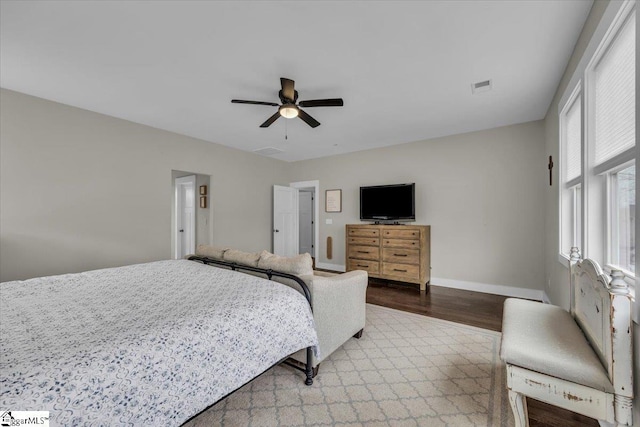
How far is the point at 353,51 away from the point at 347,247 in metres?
3.36

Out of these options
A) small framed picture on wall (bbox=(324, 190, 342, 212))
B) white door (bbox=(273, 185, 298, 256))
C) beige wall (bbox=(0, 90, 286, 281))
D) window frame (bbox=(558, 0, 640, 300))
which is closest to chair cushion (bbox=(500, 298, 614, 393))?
window frame (bbox=(558, 0, 640, 300))

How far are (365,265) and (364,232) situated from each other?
23.3 inches

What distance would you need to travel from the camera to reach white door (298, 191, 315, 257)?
7.89m

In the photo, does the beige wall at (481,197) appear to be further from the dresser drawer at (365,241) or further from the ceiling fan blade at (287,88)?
the ceiling fan blade at (287,88)

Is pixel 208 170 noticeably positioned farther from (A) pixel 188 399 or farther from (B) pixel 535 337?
(B) pixel 535 337

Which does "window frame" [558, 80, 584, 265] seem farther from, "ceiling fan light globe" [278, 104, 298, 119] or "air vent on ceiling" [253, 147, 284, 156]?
"air vent on ceiling" [253, 147, 284, 156]

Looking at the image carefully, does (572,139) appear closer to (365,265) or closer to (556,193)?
(556,193)

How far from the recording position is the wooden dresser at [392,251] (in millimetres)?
4141

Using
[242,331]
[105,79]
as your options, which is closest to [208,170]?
[105,79]

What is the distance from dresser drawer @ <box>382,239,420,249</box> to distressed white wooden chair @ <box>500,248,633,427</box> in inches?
104

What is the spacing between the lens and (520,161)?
12.3 feet

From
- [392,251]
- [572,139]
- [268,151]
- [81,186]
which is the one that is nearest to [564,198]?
[572,139]

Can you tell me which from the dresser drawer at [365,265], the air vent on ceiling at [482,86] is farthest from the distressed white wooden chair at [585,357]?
the dresser drawer at [365,265]

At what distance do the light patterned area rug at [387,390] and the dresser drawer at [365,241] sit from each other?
6.95 ft
